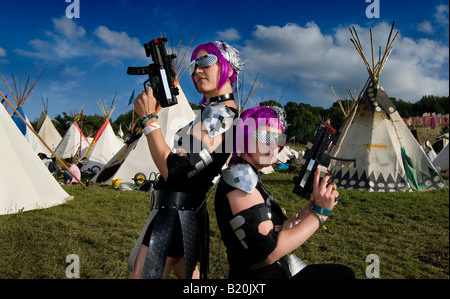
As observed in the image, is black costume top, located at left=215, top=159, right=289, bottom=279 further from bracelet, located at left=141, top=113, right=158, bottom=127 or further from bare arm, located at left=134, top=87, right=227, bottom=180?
bracelet, located at left=141, top=113, right=158, bottom=127

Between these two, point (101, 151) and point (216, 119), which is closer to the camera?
point (216, 119)

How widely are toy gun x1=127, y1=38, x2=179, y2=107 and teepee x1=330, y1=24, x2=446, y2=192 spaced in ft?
29.6

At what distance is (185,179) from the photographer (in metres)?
1.72

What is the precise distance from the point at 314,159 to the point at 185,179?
2.62 feet

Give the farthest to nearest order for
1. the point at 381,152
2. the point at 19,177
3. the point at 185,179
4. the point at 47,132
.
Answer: the point at 47,132, the point at 381,152, the point at 19,177, the point at 185,179

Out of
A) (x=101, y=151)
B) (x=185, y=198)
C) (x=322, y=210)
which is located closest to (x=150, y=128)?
(x=185, y=198)

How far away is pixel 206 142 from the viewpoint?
5.74ft

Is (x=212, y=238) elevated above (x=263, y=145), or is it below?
below

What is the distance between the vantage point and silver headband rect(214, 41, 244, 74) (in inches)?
79.3

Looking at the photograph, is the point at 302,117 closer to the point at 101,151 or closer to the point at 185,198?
the point at 101,151
